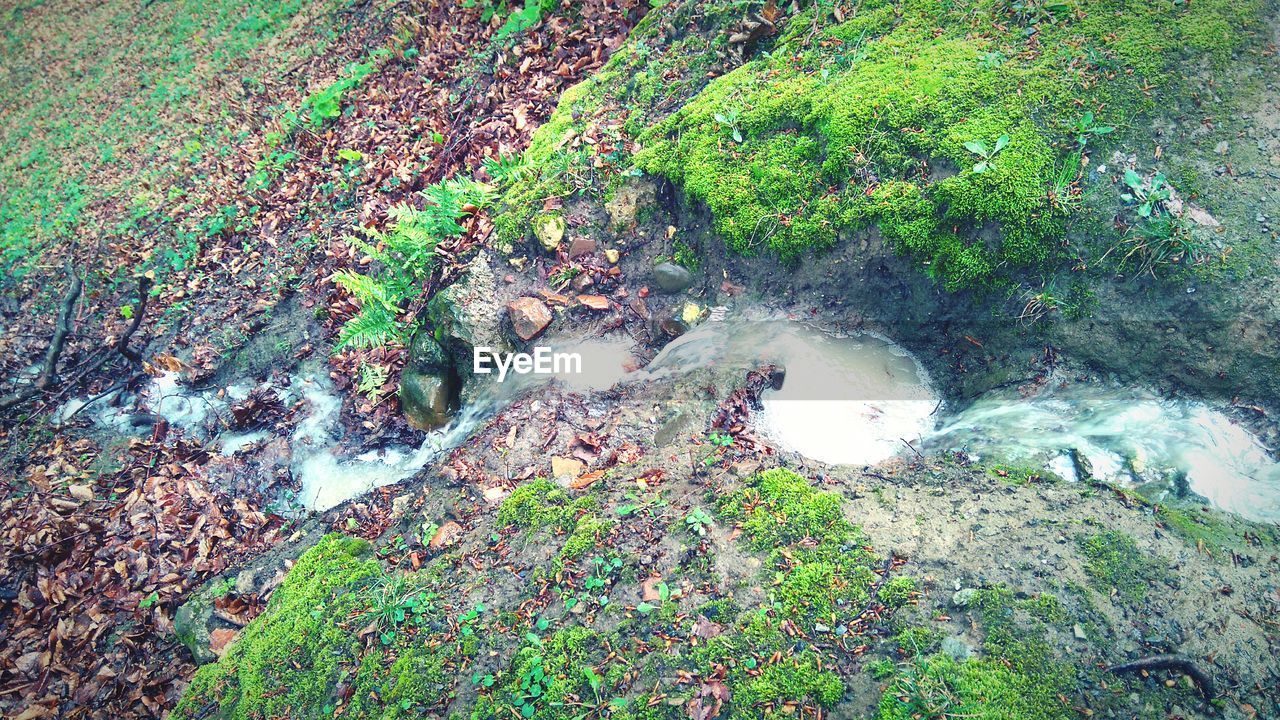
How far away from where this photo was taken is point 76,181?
383 inches

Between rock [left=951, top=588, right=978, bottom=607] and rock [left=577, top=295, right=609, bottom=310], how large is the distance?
3.71 m

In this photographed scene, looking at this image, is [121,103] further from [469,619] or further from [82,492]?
[469,619]

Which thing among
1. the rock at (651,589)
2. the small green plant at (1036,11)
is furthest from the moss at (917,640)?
the small green plant at (1036,11)

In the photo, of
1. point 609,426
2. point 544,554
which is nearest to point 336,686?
point 544,554

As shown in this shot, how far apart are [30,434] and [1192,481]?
11.0 meters

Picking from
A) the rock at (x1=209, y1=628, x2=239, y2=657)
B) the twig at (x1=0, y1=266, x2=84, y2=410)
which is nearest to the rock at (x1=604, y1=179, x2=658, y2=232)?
the rock at (x1=209, y1=628, x2=239, y2=657)

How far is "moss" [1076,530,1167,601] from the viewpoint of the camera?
3.11m

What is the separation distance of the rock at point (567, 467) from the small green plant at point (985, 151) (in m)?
3.67

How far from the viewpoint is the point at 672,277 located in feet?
18.4

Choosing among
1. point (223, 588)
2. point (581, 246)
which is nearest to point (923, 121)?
point (581, 246)

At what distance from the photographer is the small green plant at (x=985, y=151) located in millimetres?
4309

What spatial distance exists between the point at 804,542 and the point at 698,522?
0.66m

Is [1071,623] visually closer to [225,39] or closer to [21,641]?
[21,641]

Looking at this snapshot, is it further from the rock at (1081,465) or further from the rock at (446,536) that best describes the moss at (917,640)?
the rock at (446,536)
